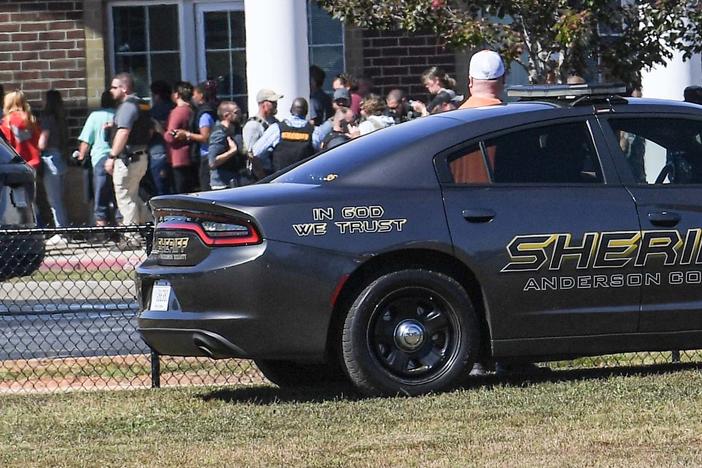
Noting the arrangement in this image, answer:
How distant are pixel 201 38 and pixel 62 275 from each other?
8578mm

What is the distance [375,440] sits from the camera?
6840mm

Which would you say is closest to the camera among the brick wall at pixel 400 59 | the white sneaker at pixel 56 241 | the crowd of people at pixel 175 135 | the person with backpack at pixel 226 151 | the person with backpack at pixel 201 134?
the white sneaker at pixel 56 241

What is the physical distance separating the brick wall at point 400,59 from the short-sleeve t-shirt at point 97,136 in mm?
3761

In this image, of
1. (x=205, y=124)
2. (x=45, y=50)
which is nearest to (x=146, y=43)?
(x=45, y=50)

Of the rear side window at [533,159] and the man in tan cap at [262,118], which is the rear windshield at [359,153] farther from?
the man in tan cap at [262,118]

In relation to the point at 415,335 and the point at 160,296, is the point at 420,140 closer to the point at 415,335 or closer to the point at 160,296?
the point at 415,335

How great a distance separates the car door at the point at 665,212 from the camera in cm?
823

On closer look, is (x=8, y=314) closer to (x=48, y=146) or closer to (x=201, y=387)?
(x=201, y=387)

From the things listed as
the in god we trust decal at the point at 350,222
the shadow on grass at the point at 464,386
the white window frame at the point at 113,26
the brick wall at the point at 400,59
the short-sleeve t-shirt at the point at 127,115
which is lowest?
the shadow on grass at the point at 464,386

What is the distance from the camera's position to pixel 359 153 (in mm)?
8375

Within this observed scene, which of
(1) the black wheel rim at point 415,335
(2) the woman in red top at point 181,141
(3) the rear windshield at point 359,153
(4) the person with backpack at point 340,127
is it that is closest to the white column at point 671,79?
(4) the person with backpack at point 340,127

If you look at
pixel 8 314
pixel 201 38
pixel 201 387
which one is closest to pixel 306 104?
pixel 201 38

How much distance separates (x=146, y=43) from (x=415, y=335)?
13.9 m

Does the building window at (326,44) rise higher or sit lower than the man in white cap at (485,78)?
higher
